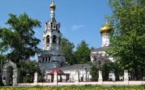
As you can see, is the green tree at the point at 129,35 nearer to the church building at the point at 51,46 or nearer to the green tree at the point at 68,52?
the church building at the point at 51,46

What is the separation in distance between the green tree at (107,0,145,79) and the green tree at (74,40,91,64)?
40036mm

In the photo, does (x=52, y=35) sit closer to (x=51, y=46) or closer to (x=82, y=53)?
(x=51, y=46)

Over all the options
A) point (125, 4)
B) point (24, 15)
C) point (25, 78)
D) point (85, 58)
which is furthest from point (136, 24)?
point (85, 58)

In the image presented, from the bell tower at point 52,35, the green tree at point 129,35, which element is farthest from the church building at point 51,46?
the green tree at point 129,35

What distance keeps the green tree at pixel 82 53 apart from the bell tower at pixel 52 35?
15.0 meters

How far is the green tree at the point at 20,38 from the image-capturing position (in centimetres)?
5081

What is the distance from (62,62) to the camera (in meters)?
65.2

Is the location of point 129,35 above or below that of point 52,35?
below

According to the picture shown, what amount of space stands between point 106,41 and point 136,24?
28.3 m

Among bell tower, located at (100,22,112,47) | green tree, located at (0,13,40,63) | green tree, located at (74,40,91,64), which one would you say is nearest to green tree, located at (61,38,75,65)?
green tree, located at (74,40,91,64)

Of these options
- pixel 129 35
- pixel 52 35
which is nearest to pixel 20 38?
pixel 52 35

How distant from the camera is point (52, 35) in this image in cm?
6066

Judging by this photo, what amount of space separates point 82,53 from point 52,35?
677 inches

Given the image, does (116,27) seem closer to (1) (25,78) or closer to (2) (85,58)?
(1) (25,78)
